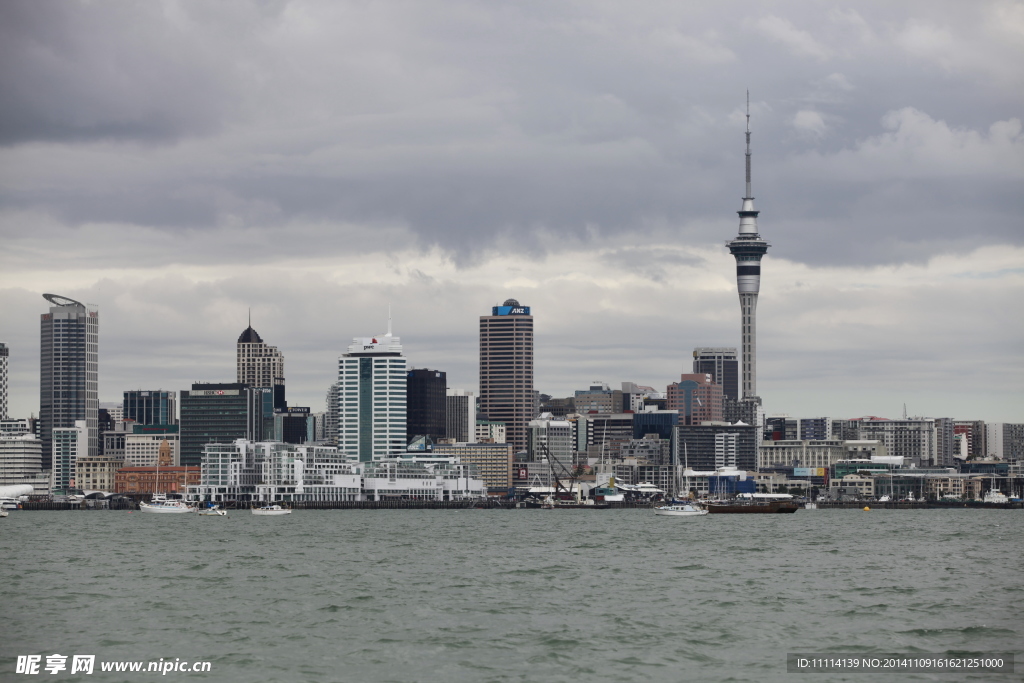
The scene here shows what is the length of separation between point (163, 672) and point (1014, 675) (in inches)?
969

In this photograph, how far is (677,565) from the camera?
79.2 m

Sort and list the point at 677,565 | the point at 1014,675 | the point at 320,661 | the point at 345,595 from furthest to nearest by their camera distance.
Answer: the point at 677,565
the point at 345,595
the point at 320,661
the point at 1014,675

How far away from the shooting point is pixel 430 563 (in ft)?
274

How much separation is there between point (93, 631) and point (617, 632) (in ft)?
60.1

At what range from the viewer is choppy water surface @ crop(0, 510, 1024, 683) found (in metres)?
43.8

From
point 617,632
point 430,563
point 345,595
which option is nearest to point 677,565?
point 430,563

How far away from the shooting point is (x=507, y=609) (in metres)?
56.4

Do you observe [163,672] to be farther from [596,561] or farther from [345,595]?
[596,561]

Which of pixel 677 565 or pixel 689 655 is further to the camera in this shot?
pixel 677 565

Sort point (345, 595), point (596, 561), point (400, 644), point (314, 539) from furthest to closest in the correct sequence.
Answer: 1. point (314, 539)
2. point (596, 561)
3. point (345, 595)
4. point (400, 644)

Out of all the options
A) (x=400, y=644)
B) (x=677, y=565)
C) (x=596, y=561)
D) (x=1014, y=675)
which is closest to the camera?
(x=1014, y=675)

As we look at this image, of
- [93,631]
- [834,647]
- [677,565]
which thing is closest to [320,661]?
[93,631]

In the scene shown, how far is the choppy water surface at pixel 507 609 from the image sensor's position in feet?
144

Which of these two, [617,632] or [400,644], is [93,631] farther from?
[617,632]
